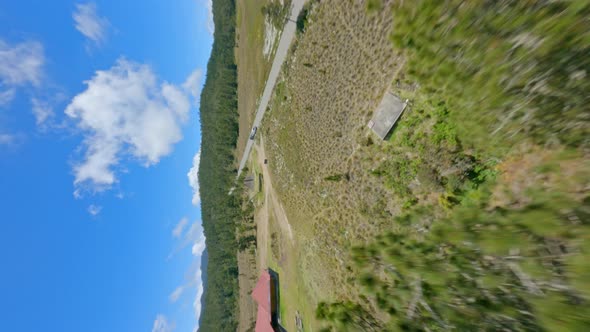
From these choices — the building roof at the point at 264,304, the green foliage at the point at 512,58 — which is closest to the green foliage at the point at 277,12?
the green foliage at the point at 512,58

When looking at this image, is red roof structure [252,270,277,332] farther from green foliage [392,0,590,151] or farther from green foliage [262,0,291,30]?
green foliage [262,0,291,30]

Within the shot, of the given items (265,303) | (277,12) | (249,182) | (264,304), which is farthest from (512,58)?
(249,182)

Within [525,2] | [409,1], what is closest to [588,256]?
[525,2]

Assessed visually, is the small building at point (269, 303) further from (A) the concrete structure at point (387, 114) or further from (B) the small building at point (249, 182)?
(A) the concrete structure at point (387, 114)

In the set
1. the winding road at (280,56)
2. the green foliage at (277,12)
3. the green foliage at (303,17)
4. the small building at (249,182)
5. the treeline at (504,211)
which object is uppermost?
the green foliage at (277,12)

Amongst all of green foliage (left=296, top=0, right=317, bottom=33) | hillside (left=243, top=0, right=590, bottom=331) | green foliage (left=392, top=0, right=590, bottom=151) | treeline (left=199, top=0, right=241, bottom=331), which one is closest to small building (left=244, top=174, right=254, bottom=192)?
treeline (left=199, top=0, right=241, bottom=331)

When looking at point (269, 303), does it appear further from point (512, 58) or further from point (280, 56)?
point (512, 58)

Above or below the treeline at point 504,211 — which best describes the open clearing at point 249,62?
above

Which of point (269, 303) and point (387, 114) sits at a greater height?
point (387, 114)
